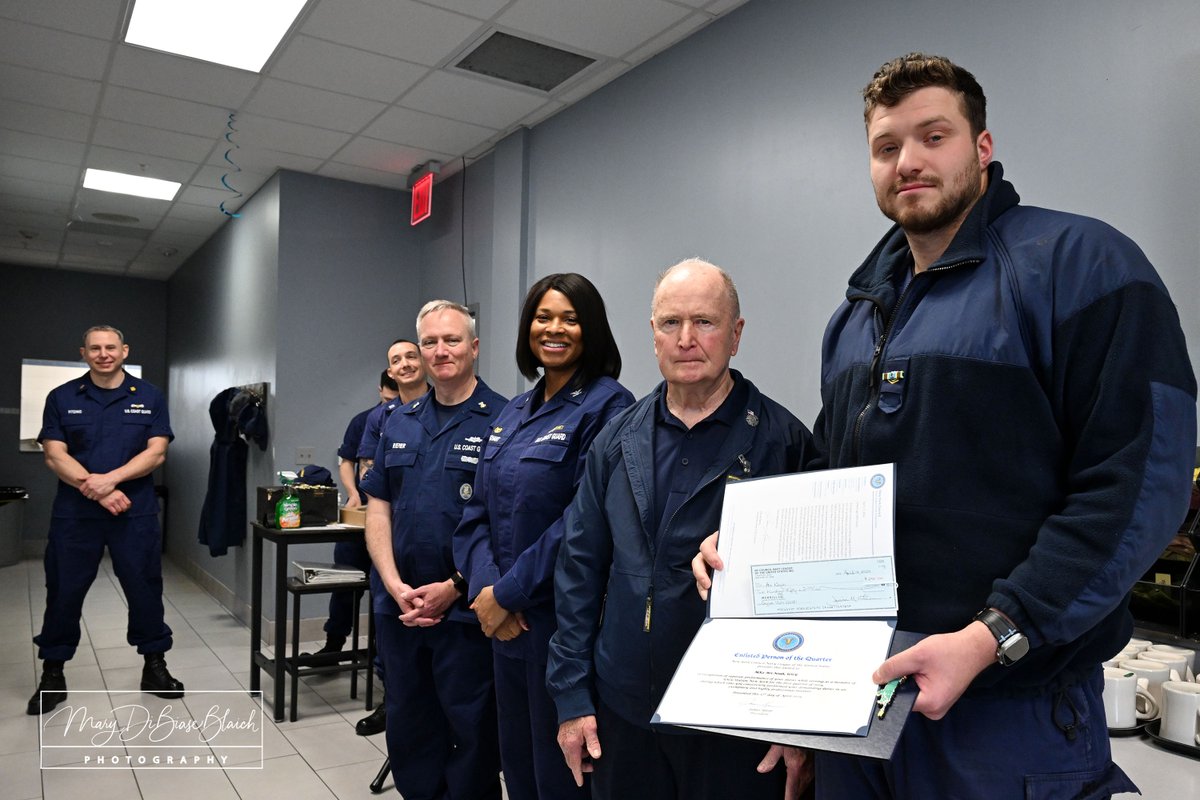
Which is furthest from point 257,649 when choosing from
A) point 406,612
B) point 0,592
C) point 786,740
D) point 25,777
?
point 0,592

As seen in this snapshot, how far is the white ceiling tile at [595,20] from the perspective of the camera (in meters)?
3.22

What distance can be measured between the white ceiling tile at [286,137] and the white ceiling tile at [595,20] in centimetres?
174

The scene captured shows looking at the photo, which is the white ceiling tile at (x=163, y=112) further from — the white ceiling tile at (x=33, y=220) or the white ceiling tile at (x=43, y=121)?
the white ceiling tile at (x=33, y=220)

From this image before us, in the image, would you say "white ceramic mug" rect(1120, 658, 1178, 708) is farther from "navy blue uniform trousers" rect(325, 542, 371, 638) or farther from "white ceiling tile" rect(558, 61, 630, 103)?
"navy blue uniform trousers" rect(325, 542, 371, 638)

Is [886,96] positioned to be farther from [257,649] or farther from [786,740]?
[257,649]

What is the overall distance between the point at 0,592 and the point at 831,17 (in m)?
7.42

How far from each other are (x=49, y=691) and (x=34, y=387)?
6426 mm

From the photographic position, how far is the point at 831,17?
9.27 feet

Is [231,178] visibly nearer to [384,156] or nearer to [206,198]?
[206,198]

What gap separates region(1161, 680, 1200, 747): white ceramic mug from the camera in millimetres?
1450

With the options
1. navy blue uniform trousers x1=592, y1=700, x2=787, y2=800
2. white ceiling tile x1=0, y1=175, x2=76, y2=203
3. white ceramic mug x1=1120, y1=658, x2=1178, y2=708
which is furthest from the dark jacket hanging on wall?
white ceramic mug x1=1120, y1=658, x2=1178, y2=708

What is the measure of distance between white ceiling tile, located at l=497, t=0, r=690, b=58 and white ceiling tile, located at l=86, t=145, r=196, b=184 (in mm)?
2990

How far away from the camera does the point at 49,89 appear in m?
4.16

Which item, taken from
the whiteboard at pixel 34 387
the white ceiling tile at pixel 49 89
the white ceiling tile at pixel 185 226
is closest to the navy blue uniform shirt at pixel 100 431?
the white ceiling tile at pixel 49 89
